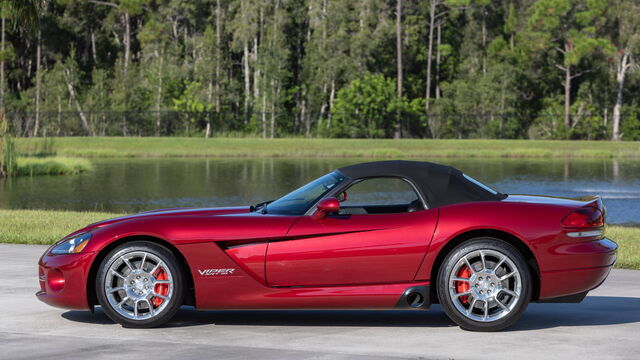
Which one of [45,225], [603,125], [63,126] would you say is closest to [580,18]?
[603,125]

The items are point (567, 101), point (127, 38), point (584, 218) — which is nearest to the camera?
point (584, 218)

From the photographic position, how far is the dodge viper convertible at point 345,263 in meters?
7.66

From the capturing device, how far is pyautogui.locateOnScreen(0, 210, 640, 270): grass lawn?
42.6ft

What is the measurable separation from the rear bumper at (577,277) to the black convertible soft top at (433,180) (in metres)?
0.77

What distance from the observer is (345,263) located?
25.1ft

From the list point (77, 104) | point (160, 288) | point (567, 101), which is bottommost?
point (160, 288)

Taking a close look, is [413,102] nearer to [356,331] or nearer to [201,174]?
[201,174]

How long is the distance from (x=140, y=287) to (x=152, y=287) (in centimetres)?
9

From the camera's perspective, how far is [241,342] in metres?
7.22

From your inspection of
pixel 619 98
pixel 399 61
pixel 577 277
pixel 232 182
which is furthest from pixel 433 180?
pixel 619 98

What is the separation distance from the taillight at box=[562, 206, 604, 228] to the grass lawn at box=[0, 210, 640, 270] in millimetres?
4130

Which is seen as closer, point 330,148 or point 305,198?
point 305,198

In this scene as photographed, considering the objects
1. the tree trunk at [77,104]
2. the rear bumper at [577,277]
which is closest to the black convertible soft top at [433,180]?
the rear bumper at [577,277]

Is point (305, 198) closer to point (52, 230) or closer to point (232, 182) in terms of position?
point (52, 230)
